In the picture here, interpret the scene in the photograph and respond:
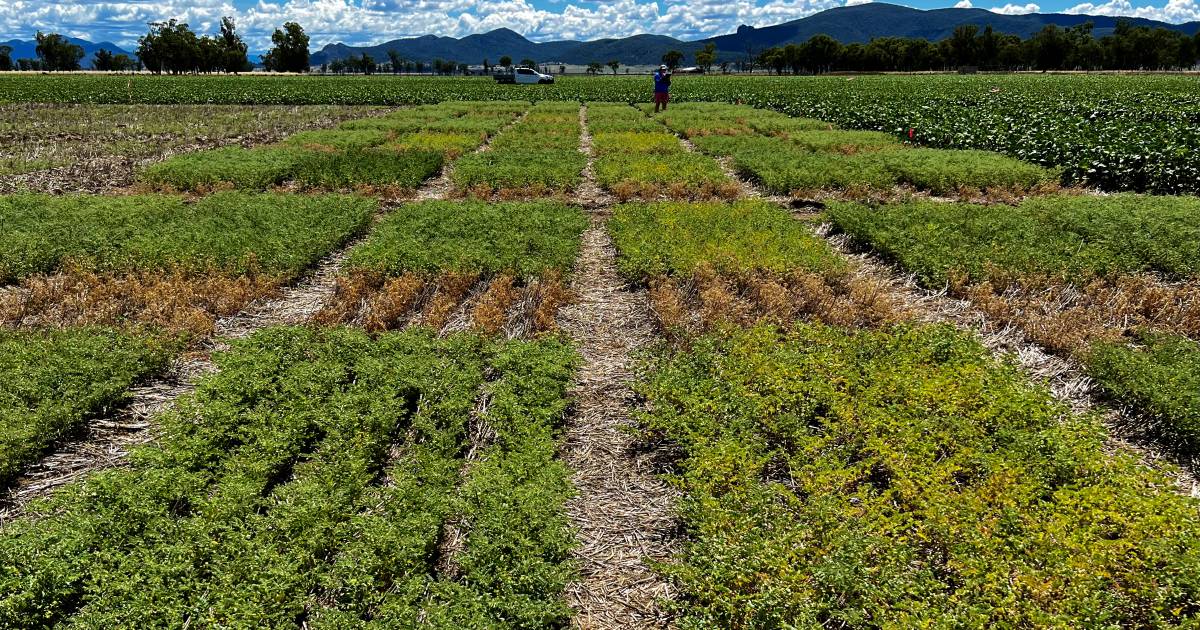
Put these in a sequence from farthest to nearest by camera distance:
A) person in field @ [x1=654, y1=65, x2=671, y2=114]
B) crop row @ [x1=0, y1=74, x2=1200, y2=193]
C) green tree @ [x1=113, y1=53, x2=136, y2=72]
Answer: green tree @ [x1=113, y1=53, x2=136, y2=72], person in field @ [x1=654, y1=65, x2=671, y2=114], crop row @ [x1=0, y1=74, x2=1200, y2=193]

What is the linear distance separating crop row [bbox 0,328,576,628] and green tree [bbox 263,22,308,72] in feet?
494

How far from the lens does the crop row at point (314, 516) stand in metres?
4.23

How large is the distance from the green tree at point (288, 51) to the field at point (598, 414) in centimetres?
13901

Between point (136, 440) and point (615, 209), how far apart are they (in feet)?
35.6

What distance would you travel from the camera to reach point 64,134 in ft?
94.7

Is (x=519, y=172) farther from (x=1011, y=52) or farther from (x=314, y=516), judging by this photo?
(x=1011, y=52)

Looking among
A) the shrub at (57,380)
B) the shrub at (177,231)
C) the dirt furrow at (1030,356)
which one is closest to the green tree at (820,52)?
the dirt furrow at (1030,356)

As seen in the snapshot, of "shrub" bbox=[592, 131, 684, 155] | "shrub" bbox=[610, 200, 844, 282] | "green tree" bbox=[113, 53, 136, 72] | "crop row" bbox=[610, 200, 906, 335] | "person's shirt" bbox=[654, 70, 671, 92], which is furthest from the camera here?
"green tree" bbox=[113, 53, 136, 72]

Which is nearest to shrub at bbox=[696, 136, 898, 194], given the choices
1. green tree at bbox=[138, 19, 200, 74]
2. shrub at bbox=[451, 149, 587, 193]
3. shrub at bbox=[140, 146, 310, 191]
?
shrub at bbox=[451, 149, 587, 193]

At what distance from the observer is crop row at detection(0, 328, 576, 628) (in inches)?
167

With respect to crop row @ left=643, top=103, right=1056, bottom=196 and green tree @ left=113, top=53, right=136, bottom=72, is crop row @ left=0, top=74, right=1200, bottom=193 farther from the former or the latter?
green tree @ left=113, top=53, right=136, bottom=72

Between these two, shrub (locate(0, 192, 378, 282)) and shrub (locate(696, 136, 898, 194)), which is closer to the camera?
shrub (locate(0, 192, 378, 282))

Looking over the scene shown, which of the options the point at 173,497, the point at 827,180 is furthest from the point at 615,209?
the point at 173,497

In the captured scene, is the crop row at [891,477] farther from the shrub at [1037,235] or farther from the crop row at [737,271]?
the shrub at [1037,235]
